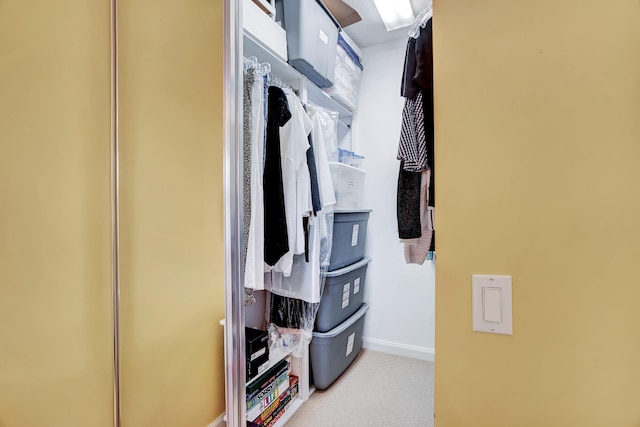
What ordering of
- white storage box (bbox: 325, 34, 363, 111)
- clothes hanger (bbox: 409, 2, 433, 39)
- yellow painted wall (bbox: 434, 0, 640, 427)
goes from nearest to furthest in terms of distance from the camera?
yellow painted wall (bbox: 434, 0, 640, 427), clothes hanger (bbox: 409, 2, 433, 39), white storage box (bbox: 325, 34, 363, 111)

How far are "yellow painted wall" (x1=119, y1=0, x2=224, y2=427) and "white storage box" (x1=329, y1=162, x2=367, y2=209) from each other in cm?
85

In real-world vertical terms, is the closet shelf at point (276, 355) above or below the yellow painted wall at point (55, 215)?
below

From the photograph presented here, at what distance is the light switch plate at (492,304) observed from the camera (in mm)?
606

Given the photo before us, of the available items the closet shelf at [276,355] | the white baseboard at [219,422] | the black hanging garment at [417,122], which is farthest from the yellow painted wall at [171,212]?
the black hanging garment at [417,122]

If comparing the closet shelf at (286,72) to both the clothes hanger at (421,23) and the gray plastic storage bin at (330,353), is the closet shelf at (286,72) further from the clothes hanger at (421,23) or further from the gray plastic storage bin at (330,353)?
the gray plastic storage bin at (330,353)

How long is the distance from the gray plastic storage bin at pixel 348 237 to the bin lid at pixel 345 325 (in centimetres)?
38

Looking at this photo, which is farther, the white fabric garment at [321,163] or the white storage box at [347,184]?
the white storage box at [347,184]

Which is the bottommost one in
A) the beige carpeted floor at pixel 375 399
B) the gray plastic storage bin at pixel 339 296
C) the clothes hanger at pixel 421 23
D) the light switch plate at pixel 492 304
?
the beige carpeted floor at pixel 375 399

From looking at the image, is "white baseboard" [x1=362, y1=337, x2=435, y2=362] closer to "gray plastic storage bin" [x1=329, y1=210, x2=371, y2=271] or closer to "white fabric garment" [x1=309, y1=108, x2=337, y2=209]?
"gray plastic storage bin" [x1=329, y1=210, x2=371, y2=271]

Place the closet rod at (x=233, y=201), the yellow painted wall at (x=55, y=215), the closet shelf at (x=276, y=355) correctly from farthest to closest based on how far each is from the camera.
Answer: the closet shelf at (x=276, y=355) < the closet rod at (x=233, y=201) < the yellow painted wall at (x=55, y=215)

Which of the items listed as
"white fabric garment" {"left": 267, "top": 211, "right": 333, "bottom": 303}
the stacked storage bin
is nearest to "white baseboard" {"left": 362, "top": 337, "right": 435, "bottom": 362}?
the stacked storage bin

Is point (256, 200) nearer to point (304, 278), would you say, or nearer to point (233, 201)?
point (233, 201)

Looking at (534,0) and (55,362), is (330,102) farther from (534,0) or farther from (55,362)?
(55,362)

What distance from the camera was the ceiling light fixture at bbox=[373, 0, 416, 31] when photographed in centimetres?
185
